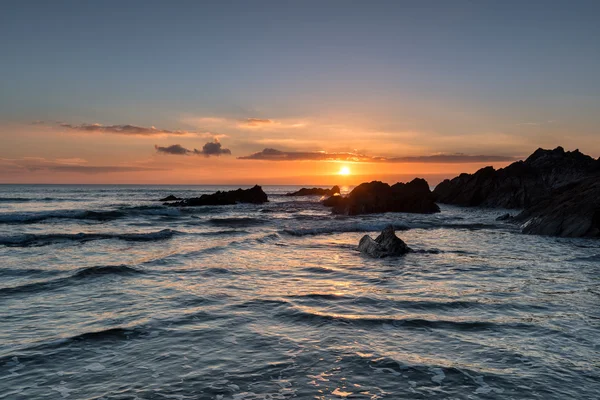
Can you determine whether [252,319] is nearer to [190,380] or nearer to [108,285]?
[190,380]

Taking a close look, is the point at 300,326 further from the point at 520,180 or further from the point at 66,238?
the point at 520,180

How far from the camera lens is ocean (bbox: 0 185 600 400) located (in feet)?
21.9

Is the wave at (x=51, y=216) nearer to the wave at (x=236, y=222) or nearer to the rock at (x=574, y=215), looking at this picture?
the wave at (x=236, y=222)

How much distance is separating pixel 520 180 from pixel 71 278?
213ft

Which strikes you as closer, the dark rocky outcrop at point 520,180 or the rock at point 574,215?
the rock at point 574,215

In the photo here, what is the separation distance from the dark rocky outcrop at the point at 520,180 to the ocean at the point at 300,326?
46.6 m

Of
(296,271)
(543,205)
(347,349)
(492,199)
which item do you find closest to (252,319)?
(347,349)

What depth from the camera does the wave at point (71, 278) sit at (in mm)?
12939

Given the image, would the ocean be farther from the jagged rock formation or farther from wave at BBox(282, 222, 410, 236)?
wave at BBox(282, 222, 410, 236)

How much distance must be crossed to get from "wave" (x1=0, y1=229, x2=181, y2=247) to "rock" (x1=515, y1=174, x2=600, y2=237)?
26.5 meters

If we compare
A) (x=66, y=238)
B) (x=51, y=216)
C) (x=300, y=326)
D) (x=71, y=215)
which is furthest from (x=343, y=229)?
(x=51, y=216)

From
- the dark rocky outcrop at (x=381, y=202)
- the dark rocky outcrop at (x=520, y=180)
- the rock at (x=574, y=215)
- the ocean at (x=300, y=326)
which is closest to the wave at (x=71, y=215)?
the dark rocky outcrop at (x=381, y=202)

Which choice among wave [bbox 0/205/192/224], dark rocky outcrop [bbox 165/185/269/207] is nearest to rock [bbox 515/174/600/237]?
wave [bbox 0/205/192/224]

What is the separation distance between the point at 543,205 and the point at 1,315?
120 ft
